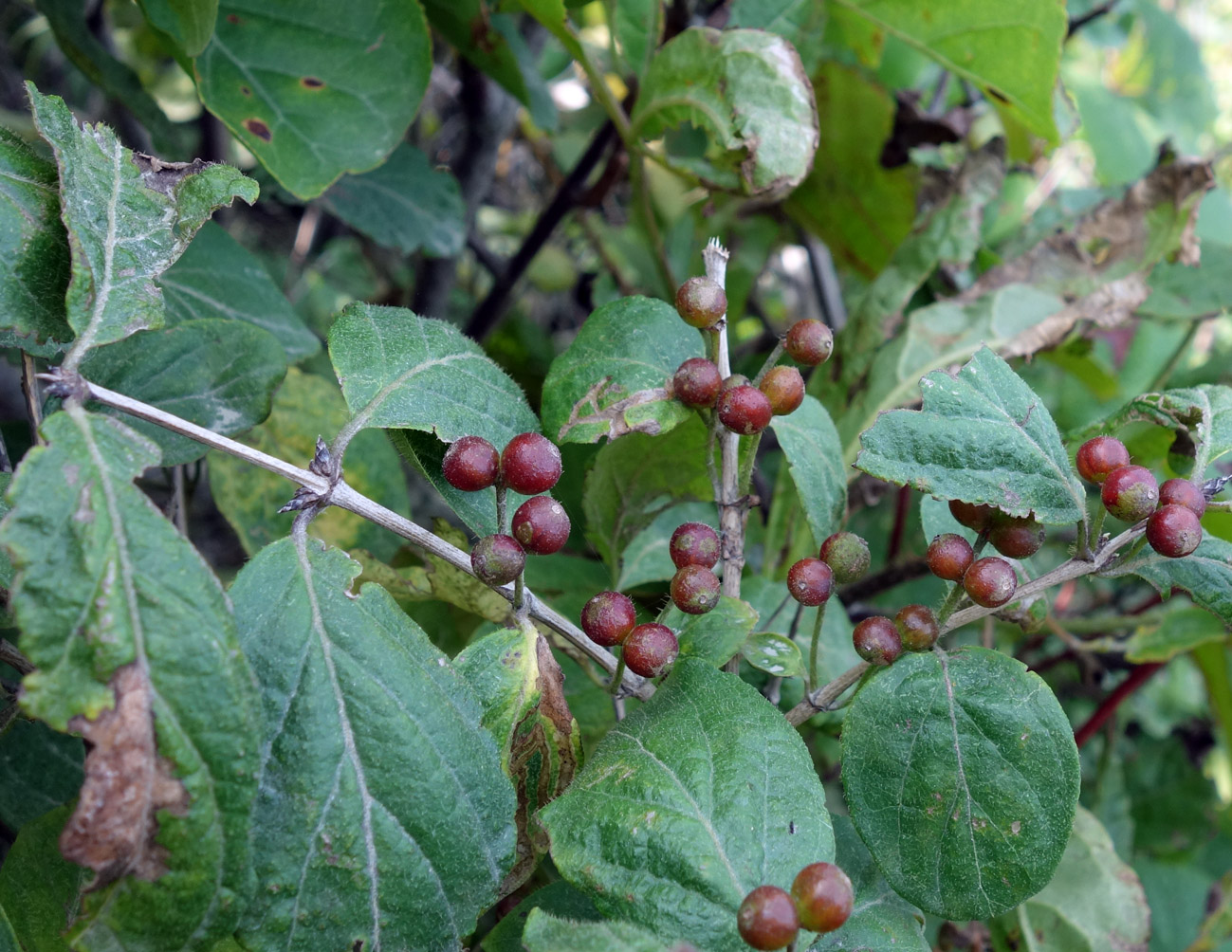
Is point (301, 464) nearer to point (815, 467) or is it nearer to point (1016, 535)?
point (815, 467)

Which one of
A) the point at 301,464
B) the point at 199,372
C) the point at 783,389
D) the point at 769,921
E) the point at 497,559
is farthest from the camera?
the point at 301,464

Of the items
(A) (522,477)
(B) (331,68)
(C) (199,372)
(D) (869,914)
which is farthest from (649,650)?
(B) (331,68)

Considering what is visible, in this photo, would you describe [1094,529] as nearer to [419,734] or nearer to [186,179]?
[419,734]

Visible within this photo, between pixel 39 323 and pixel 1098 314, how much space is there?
1315 millimetres

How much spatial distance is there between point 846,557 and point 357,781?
43 cm

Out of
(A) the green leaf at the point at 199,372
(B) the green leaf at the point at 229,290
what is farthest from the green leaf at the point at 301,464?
(A) the green leaf at the point at 199,372

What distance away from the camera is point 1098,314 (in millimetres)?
1321

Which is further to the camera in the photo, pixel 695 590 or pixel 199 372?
pixel 199 372

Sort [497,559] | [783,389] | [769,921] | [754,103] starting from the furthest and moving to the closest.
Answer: [754,103] < [783,389] < [497,559] < [769,921]

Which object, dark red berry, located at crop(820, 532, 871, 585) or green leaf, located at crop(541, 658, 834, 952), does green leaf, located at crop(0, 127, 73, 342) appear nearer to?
green leaf, located at crop(541, 658, 834, 952)

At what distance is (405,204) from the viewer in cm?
152

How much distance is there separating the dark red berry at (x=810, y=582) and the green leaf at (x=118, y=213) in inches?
21.3

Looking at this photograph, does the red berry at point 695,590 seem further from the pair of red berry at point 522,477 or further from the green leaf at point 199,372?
the green leaf at point 199,372

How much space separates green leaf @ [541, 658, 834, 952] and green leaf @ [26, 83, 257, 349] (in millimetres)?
490
